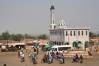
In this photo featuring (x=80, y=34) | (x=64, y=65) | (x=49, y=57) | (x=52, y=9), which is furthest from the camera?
(x=52, y=9)

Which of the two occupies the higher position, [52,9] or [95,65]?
[52,9]

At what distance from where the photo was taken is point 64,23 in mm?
62469

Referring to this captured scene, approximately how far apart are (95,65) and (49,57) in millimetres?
3586

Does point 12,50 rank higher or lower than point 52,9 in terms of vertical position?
lower

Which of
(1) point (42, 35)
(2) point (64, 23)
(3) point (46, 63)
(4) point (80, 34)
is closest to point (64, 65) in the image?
(3) point (46, 63)

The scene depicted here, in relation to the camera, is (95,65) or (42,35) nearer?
(95,65)

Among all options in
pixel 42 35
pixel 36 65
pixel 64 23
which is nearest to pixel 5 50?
pixel 64 23

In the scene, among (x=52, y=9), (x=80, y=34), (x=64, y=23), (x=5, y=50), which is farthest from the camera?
(x=52, y=9)

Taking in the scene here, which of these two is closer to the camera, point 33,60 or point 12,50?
point 33,60

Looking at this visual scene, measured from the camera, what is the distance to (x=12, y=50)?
158ft

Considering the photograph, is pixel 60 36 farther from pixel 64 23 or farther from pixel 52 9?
pixel 52 9

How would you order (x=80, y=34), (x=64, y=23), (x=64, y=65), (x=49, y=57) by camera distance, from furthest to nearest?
(x=64, y=23) < (x=80, y=34) < (x=49, y=57) < (x=64, y=65)

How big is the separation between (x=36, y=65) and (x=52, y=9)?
4758 cm

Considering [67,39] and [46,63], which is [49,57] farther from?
[67,39]
